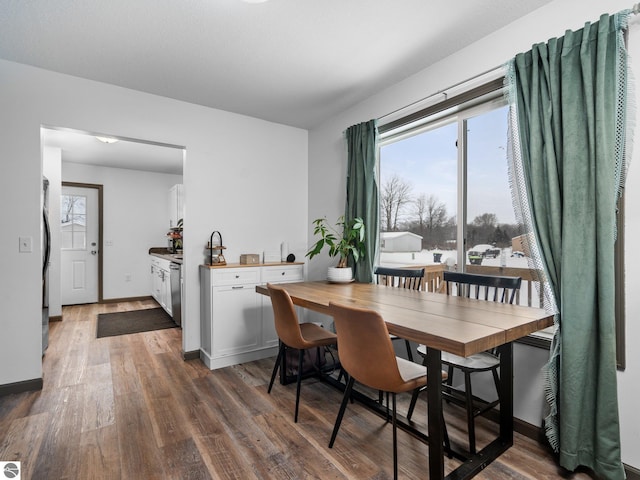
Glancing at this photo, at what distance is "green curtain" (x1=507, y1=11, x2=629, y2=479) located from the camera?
1636 mm

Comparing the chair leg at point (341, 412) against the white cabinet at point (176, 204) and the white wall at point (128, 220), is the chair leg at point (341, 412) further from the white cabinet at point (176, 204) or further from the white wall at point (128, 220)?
the white wall at point (128, 220)

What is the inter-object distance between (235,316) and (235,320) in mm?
39

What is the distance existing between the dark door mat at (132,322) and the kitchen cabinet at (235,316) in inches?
59.5

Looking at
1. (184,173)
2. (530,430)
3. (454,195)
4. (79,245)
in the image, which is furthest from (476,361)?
(79,245)

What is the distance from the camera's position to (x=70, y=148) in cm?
484

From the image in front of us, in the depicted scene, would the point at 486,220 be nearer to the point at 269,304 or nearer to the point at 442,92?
the point at 442,92

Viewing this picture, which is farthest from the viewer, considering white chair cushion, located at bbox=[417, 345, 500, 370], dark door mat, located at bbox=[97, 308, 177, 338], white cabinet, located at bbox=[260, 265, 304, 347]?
dark door mat, located at bbox=[97, 308, 177, 338]

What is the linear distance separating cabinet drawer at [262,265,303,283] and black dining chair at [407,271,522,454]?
178 centimetres

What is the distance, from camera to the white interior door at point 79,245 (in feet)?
18.9

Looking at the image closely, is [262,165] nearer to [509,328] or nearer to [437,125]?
[437,125]

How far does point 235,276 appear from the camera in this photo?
10.9 feet

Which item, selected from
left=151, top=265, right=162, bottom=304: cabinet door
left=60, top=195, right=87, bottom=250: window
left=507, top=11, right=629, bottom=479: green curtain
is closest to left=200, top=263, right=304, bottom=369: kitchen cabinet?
left=507, top=11, right=629, bottom=479: green curtain

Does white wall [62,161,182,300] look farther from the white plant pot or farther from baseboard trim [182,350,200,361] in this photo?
the white plant pot

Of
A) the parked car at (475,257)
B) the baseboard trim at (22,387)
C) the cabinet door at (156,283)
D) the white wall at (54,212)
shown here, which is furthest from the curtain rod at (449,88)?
the white wall at (54,212)
